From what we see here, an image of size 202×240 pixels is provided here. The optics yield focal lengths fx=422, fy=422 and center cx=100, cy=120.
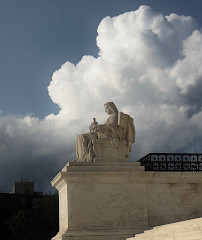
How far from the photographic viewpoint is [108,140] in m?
15.1

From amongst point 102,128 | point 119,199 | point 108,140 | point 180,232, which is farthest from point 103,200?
point 180,232

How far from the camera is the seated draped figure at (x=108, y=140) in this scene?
587 inches

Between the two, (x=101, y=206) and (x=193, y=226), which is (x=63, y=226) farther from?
(x=193, y=226)

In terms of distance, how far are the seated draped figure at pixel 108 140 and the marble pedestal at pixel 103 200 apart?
42 cm

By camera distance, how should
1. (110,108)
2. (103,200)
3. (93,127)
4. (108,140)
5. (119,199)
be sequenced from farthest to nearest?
(110,108) → (93,127) → (108,140) → (119,199) → (103,200)

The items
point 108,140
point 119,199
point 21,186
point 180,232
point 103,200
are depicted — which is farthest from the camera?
point 21,186

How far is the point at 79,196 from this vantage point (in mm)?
14023

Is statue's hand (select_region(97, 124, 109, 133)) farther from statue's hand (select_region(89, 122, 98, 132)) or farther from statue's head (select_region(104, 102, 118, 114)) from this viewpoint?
statue's head (select_region(104, 102, 118, 114))

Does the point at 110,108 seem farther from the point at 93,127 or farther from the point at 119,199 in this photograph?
the point at 119,199

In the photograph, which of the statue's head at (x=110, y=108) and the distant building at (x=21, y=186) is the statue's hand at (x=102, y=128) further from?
the distant building at (x=21, y=186)

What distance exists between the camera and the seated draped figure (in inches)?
587

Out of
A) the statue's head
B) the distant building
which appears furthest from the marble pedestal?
the distant building

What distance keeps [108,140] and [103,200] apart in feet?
7.12

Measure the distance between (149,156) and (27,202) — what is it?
1646 centimetres
